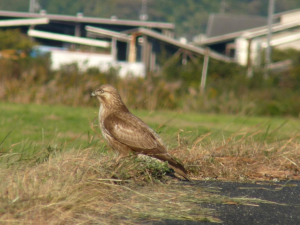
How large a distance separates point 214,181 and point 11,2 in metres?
127

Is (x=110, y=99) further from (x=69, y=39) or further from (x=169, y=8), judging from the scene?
(x=169, y=8)

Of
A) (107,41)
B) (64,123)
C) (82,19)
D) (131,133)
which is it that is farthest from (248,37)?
(131,133)

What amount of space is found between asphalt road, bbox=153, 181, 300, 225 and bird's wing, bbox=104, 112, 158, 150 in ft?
2.34

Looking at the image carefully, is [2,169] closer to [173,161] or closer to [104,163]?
[104,163]

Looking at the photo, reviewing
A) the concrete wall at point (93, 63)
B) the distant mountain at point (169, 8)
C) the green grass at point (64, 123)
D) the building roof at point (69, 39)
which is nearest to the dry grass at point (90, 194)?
the green grass at point (64, 123)

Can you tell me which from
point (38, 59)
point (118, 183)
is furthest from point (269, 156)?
point (38, 59)

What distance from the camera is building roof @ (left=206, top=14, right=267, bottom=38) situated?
67375 millimetres

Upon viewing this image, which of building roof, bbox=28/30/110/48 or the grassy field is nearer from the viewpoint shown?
the grassy field

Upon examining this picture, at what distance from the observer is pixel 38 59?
2092cm

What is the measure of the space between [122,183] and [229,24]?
66404 mm

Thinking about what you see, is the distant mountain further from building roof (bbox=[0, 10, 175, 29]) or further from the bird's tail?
the bird's tail

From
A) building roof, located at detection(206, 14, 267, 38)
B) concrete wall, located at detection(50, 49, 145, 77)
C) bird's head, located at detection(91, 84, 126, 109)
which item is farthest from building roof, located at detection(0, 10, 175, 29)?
bird's head, located at detection(91, 84, 126, 109)

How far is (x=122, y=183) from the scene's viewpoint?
192 inches

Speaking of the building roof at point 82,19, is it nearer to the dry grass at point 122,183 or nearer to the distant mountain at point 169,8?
the dry grass at point 122,183
